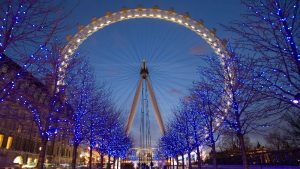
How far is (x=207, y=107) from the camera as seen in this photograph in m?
27.3

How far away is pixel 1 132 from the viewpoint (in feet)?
118

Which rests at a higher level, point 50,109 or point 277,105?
point 50,109

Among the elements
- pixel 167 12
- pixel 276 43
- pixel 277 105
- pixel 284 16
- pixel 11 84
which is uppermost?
pixel 167 12

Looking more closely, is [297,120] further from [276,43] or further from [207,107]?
[276,43]

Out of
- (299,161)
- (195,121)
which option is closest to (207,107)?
(195,121)

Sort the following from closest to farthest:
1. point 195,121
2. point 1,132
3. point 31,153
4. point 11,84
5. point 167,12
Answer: point 11,84 < point 195,121 < point 1,132 < point 167,12 < point 31,153

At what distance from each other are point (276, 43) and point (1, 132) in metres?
35.5

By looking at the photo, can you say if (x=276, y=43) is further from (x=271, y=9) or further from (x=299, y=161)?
(x=299, y=161)

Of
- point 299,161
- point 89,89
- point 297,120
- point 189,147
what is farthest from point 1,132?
point 297,120

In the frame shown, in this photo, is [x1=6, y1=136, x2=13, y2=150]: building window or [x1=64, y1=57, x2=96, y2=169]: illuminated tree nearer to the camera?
[x1=64, y1=57, x2=96, y2=169]: illuminated tree

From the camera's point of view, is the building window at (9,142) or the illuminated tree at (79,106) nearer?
the illuminated tree at (79,106)

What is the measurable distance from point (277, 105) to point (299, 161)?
7.09m

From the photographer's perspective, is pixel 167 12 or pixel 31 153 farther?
pixel 31 153

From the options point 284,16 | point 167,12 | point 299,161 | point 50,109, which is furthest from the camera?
point 167,12
